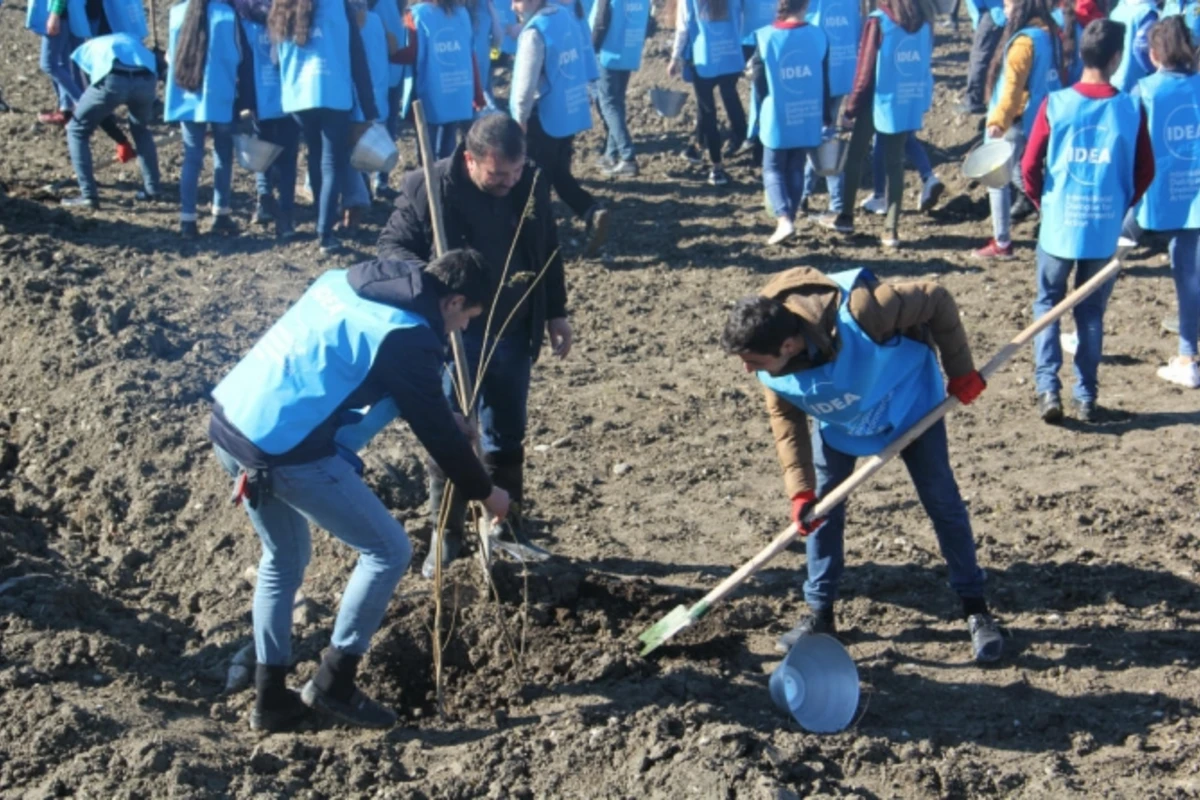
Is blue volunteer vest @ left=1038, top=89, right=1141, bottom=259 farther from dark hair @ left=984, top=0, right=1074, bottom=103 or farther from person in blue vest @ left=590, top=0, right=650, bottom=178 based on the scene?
person in blue vest @ left=590, top=0, right=650, bottom=178

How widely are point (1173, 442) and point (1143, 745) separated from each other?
108 inches

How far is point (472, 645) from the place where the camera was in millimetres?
5336

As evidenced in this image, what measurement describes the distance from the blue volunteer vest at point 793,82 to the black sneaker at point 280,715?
20.6 ft

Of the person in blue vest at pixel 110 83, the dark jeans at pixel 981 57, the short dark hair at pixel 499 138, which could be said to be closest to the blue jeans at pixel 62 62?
the person in blue vest at pixel 110 83

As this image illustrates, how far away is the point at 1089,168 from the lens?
694 centimetres

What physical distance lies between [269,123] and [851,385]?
6.36 m

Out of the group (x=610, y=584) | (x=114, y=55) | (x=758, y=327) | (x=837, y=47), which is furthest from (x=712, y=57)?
(x=758, y=327)

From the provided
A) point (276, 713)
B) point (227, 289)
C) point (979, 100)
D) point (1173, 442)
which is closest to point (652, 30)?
point (979, 100)

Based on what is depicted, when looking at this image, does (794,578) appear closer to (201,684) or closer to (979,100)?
(201,684)

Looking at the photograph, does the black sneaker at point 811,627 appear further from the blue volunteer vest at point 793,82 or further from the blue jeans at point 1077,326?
the blue volunteer vest at point 793,82

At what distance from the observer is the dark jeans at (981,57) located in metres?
12.6

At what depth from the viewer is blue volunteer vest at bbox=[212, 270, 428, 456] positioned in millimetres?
4160

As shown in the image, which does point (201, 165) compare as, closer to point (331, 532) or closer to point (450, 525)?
point (450, 525)

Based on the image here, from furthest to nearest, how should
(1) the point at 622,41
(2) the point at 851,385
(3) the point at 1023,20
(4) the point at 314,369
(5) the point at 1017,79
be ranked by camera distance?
(1) the point at 622,41 → (3) the point at 1023,20 → (5) the point at 1017,79 → (2) the point at 851,385 → (4) the point at 314,369
